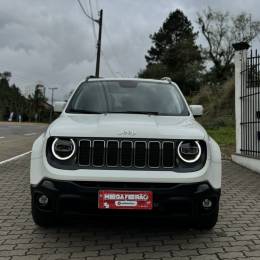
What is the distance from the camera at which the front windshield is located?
5.88 m

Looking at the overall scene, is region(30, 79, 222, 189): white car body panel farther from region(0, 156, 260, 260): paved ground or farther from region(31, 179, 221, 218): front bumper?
region(0, 156, 260, 260): paved ground

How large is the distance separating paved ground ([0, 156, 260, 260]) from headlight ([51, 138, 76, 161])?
877 mm

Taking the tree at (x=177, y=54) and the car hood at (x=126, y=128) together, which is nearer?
the car hood at (x=126, y=128)

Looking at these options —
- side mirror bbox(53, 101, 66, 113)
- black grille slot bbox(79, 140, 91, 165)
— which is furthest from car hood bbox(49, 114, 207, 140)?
side mirror bbox(53, 101, 66, 113)

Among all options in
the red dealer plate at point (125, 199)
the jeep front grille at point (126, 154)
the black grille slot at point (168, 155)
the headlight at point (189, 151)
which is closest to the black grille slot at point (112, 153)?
the jeep front grille at point (126, 154)

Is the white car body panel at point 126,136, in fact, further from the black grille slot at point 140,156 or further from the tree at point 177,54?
the tree at point 177,54

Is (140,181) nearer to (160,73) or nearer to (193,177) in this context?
(193,177)

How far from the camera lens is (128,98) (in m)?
6.14

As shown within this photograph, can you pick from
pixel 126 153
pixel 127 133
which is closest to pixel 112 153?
pixel 126 153

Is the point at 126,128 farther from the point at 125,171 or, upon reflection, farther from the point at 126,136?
the point at 125,171

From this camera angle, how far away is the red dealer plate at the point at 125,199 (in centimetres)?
449

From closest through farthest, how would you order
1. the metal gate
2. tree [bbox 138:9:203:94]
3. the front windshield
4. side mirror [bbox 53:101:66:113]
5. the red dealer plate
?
Answer: the red dealer plate, the front windshield, side mirror [bbox 53:101:66:113], the metal gate, tree [bbox 138:9:203:94]

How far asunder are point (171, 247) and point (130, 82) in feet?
8.32

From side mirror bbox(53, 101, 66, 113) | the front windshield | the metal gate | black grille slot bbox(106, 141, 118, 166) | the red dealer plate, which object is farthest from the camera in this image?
the metal gate
